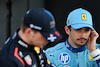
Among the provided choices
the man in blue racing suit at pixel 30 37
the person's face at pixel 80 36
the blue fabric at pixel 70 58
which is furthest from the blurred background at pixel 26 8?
the man in blue racing suit at pixel 30 37

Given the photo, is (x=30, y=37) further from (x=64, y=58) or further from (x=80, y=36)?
(x=64, y=58)

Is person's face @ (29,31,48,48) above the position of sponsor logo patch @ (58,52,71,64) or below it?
above

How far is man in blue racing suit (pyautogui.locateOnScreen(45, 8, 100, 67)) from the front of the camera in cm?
293

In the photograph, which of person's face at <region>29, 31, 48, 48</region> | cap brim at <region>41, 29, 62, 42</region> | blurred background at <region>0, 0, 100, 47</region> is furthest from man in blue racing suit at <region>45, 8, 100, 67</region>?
blurred background at <region>0, 0, 100, 47</region>

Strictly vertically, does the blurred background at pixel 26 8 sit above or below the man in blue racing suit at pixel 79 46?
above

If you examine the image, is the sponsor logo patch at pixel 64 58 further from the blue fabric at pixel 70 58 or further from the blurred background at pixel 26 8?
the blurred background at pixel 26 8

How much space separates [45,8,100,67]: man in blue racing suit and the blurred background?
183cm

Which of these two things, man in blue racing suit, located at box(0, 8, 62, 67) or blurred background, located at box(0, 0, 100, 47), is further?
blurred background, located at box(0, 0, 100, 47)

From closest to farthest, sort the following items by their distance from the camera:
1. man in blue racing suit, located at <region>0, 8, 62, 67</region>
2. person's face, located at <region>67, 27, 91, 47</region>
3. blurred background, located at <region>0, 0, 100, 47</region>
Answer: man in blue racing suit, located at <region>0, 8, 62, 67</region>
person's face, located at <region>67, 27, 91, 47</region>
blurred background, located at <region>0, 0, 100, 47</region>

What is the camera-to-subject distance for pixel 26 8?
16.6 ft

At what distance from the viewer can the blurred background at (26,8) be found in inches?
184

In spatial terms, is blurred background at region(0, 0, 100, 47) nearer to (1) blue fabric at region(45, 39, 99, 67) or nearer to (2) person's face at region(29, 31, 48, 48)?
(1) blue fabric at region(45, 39, 99, 67)

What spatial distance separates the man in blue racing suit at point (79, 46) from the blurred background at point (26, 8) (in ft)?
6.00

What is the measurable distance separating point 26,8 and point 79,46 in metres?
2.37
